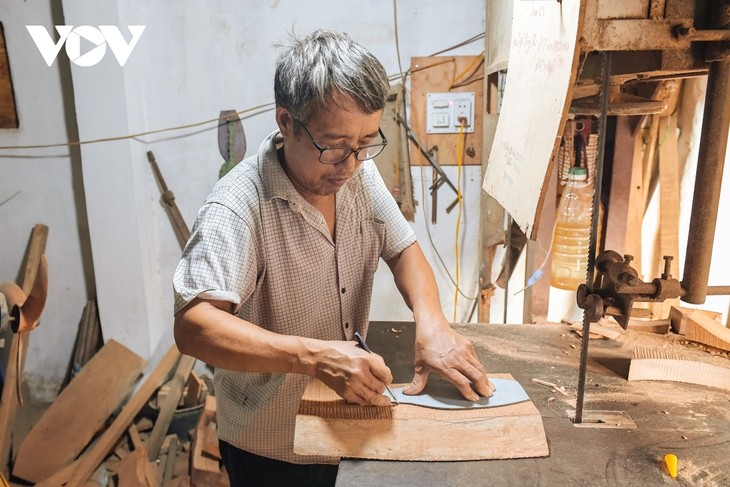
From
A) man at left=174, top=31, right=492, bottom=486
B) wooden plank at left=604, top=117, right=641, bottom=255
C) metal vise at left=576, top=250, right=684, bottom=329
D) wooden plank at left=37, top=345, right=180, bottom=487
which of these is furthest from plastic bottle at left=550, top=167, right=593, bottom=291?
wooden plank at left=37, top=345, right=180, bottom=487

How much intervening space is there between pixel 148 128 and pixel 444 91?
1672mm

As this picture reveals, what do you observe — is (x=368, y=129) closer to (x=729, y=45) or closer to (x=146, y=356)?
(x=729, y=45)

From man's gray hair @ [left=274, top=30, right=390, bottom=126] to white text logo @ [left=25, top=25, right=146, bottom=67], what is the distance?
2.03m

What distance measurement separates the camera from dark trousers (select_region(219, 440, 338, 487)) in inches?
58.4

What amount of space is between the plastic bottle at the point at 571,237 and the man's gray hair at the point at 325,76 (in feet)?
5.09

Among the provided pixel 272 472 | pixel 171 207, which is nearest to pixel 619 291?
pixel 272 472

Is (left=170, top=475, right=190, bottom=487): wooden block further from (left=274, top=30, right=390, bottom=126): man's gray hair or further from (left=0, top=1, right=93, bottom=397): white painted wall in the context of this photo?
(left=274, top=30, right=390, bottom=126): man's gray hair

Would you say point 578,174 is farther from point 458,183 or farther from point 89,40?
point 89,40

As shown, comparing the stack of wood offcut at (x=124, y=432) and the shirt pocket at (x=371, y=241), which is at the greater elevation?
the shirt pocket at (x=371, y=241)

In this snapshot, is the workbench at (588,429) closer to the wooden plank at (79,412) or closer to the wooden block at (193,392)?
the wooden block at (193,392)

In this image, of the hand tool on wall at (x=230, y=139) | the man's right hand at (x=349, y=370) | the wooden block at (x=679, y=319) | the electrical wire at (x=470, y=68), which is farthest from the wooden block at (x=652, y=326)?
the hand tool on wall at (x=230, y=139)

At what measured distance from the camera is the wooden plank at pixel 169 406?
2936 mm

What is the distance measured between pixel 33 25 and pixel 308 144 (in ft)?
8.13

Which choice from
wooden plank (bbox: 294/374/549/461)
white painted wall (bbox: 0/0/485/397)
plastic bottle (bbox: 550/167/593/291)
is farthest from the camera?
white painted wall (bbox: 0/0/485/397)
